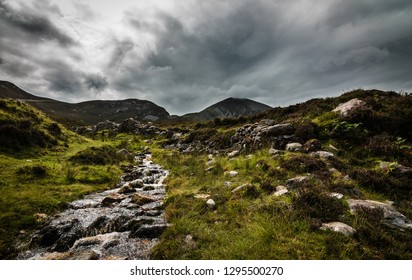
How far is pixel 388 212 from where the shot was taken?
485cm

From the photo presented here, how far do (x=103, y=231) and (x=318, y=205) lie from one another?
616 centimetres

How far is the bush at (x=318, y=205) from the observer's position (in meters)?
4.96

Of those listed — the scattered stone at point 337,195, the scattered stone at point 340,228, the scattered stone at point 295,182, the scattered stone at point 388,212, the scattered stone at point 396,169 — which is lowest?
the scattered stone at point 340,228

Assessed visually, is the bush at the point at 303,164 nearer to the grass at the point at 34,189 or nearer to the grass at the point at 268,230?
the grass at the point at 268,230

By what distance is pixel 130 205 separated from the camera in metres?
8.09

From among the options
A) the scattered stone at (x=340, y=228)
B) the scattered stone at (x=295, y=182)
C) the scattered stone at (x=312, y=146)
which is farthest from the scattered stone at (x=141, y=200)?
the scattered stone at (x=312, y=146)

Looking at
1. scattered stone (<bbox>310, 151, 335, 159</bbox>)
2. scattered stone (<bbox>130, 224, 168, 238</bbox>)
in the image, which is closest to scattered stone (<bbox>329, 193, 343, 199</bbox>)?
scattered stone (<bbox>310, 151, 335, 159</bbox>)

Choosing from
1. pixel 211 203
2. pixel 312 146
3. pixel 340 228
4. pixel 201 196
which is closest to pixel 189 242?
pixel 211 203

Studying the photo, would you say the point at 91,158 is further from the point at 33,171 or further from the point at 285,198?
the point at 285,198

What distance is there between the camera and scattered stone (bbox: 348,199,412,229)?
4516mm

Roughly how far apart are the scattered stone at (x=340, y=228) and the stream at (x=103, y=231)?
415cm

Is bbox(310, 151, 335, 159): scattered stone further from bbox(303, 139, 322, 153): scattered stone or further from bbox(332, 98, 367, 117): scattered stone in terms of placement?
bbox(332, 98, 367, 117): scattered stone

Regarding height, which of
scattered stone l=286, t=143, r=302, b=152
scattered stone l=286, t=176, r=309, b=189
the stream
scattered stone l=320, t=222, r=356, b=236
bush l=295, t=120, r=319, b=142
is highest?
bush l=295, t=120, r=319, b=142

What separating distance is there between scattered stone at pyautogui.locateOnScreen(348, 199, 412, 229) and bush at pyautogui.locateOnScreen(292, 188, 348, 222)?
0.87 ft
